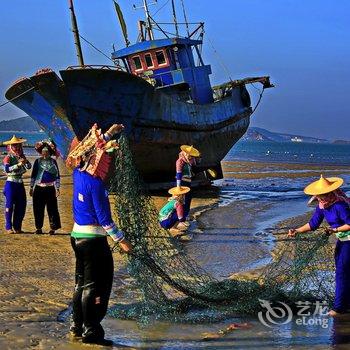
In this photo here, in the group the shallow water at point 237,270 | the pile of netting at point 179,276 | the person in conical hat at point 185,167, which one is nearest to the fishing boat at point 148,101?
the shallow water at point 237,270

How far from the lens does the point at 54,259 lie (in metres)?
7.35

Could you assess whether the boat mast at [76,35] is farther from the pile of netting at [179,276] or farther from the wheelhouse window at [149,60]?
the pile of netting at [179,276]

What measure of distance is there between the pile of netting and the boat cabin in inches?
532

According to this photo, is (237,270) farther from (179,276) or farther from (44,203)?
(44,203)

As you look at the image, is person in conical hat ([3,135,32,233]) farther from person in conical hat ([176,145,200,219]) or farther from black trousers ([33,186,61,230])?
person in conical hat ([176,145,200,219])

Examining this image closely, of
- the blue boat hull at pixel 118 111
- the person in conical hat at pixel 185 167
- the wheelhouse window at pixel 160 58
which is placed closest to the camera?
the person in conical hat at pixel 185 167

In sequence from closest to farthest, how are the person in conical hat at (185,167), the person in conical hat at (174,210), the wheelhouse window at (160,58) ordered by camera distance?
the person in conical hat at (174,210) → the person in conical hat at (185,167) → the wheelhouse window at (160,58)

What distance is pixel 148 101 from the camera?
16016 mm

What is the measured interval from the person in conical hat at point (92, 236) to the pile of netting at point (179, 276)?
1.97ft

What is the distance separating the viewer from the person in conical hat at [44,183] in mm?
9031

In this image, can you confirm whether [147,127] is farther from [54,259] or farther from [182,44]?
[54,259]

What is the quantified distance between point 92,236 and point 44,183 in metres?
5.02

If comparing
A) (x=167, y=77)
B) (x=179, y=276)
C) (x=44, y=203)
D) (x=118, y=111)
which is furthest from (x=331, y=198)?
(x=167, y=77)

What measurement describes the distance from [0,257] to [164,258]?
2.84m
